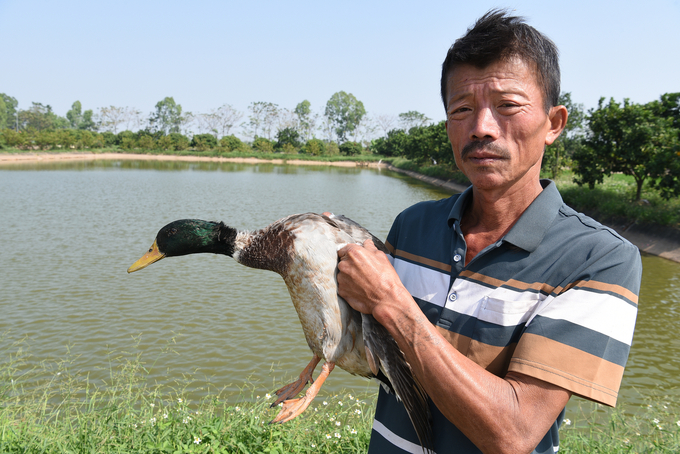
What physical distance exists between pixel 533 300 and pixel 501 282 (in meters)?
0.10

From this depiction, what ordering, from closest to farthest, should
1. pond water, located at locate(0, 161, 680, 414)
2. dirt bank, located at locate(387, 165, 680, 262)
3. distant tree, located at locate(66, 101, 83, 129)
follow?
pond water, located at locate(0, 161, 680, 414) < dirt bank, located at locate(387, 165, 680, 262) < distant tree, located at locate(66, 101, 83, 129)

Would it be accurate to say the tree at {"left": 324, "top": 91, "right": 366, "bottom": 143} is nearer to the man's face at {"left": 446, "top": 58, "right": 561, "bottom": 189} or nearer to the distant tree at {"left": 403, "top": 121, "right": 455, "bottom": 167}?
the distant tree at {"left": 403, "top": 121, "right": 455, "bottom": 167}

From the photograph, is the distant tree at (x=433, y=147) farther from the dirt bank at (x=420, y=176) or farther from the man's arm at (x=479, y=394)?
the man's arm at (x=479, y=394)

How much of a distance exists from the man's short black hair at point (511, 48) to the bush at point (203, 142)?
78856 millimetres

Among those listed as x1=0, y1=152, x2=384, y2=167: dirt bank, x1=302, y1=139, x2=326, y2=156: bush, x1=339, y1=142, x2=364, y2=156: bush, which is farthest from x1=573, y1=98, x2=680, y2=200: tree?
x1=339, y1=142, x2=364, y2=156: bush

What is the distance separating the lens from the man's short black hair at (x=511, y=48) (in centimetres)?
129

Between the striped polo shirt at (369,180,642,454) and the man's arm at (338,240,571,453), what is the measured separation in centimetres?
5

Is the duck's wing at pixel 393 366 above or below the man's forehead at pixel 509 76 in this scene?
below

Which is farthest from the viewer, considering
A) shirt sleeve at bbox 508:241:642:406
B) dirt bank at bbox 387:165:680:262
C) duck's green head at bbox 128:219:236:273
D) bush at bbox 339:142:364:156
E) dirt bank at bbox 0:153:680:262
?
bush at bbox 339:142:364:156

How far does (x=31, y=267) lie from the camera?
1034 centimetres

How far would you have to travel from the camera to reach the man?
108 centimetres

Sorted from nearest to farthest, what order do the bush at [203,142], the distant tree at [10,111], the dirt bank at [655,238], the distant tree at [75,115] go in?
1. the dirt bank at [655,238]
2. the bush at [203,142]
3. the distant tree at [10,111]
4. the distant tree at [75,115]

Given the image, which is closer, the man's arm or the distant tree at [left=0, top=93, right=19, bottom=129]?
the man's arm

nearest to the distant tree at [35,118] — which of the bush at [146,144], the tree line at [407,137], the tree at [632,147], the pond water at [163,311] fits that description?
the tree line at [407,137]
